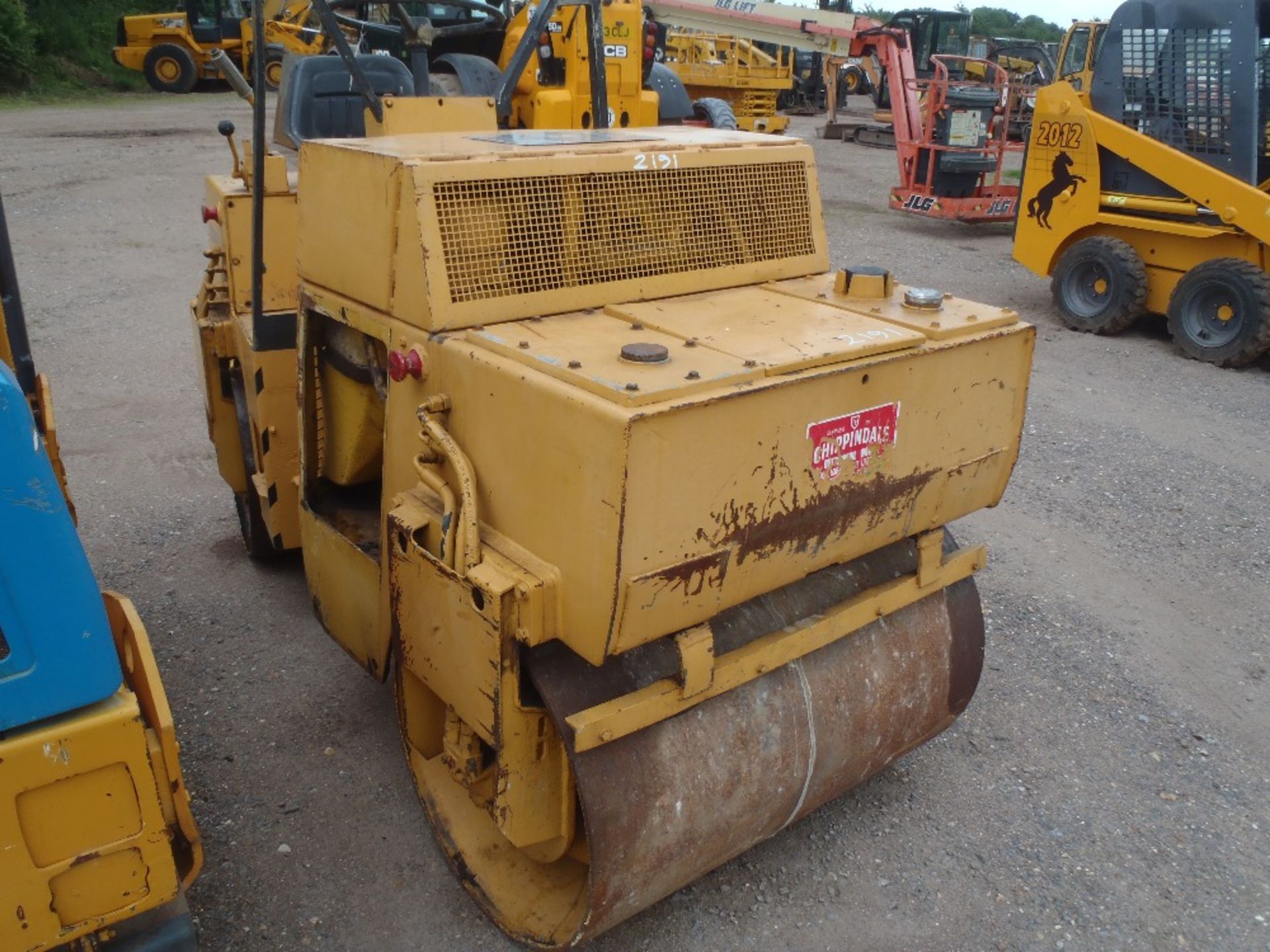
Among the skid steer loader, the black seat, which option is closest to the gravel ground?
the skid steer loader

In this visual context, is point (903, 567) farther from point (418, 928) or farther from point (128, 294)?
point (128, 294)

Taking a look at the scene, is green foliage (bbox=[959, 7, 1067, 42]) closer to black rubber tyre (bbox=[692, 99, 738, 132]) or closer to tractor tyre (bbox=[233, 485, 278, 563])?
black rubber tyre (bbox=[692, 99, 738, 132])

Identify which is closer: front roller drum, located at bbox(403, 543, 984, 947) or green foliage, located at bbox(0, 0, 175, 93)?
front roller drum, located at bbox(403, 543, 984, 947)

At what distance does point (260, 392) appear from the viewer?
3697mm

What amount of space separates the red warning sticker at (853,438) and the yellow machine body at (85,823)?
1460 mm

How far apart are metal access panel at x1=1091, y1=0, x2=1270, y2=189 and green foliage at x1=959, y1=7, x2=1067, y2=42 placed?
43638 millimetres

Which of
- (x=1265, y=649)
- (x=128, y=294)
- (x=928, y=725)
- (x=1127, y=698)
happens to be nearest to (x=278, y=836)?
(x=928, y=725)

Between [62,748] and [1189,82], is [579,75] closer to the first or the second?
[1189,82]

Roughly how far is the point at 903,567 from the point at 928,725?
0.48 m

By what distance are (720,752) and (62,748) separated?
4.68 ft

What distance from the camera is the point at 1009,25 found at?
54500 mm

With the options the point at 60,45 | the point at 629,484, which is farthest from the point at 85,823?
the point at 60,45

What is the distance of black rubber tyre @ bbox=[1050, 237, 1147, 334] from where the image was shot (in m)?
7.98

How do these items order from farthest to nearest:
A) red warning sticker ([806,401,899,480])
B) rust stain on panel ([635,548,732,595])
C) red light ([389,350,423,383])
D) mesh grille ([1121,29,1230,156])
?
mesh grille ([1121,29,1230,156]) < red light ([389,350,423,383]) < red warning sticker ([806,401,899,480]) < rust stain on panel ([635,548,732,595])
